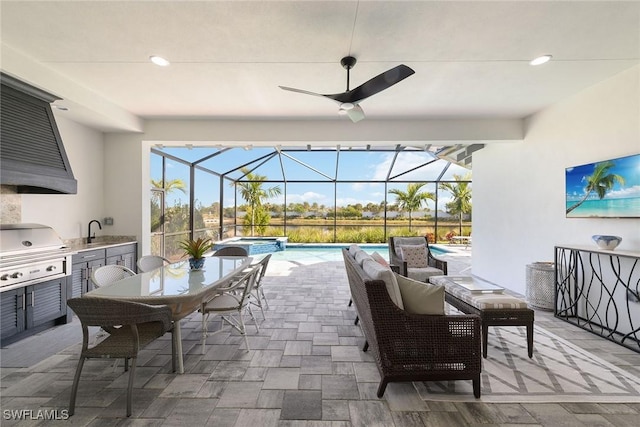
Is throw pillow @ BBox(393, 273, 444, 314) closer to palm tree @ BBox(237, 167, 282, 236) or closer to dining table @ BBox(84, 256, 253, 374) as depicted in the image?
dining table @ BBox(84, 256, 253, 374)

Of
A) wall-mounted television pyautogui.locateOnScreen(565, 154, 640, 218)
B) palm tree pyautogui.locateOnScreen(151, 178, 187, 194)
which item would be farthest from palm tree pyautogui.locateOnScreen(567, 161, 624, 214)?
palm tree pyautogui.locateOnScreen(151, 178, 187, 194)

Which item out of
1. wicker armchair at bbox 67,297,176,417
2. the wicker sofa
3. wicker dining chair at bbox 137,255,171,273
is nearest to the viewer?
wicker armchair at bbox 67,297,176,417

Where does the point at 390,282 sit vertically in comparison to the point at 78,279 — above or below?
above

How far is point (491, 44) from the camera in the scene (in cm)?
256

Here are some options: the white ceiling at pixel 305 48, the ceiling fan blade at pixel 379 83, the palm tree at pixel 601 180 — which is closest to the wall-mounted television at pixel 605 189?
the palm tree at pixel 601 180

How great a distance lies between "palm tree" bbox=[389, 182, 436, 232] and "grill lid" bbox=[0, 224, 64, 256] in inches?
354

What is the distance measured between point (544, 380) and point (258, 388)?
2287 mm

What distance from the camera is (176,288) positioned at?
2.36 meters

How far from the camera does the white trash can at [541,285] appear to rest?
12.6ft

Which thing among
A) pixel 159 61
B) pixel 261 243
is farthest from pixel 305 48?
pixel 261 243

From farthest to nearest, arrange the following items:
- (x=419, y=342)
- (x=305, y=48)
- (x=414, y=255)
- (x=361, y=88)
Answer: (x=414, y=255)
(x=305, y=48)
(x=361, y=88)
(x=419, y=342)

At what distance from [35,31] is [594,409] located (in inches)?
208

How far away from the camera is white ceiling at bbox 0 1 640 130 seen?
7.05 feet

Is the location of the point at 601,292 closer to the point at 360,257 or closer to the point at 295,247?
the point at 360,257
